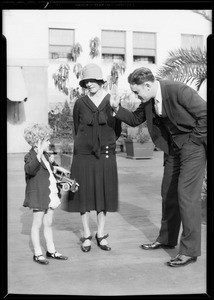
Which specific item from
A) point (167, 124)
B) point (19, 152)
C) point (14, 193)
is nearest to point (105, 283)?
point (167, 124)

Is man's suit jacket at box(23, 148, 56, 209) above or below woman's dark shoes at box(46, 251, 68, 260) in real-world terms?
above

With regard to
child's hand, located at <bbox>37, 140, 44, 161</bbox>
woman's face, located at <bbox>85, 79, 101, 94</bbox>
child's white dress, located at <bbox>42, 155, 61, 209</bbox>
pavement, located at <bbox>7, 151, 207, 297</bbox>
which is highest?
woman's face, located at <bbox>85, 79, 101, 94</bbox>

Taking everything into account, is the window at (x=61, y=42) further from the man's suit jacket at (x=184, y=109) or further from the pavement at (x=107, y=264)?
the pavement at (x=107, y=264)

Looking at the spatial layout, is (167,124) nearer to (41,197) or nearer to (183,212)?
(183,212)

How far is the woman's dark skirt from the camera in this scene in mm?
4398

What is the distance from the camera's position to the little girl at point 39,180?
3812 millimetres

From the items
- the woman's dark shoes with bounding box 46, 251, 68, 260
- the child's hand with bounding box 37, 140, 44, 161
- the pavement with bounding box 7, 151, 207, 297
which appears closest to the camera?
the pavement with bounding box 7, 151, 207, 297

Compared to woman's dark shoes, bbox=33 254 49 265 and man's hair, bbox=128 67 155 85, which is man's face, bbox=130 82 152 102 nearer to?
man's hair, bbox=128 67 155 85

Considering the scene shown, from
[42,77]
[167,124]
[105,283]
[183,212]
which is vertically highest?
[42,77]

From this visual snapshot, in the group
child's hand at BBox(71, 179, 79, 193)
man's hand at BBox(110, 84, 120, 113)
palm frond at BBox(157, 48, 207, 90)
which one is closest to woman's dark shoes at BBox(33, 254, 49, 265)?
child's hand at BBox(71, 179, 79, 193)

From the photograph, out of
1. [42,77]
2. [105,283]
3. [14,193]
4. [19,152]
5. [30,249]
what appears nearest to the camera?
[105,283]

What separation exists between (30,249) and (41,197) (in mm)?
699

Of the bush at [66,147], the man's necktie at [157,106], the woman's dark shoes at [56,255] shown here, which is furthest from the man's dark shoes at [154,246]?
the bush at [66,147]

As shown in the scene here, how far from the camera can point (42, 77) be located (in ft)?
50.5
